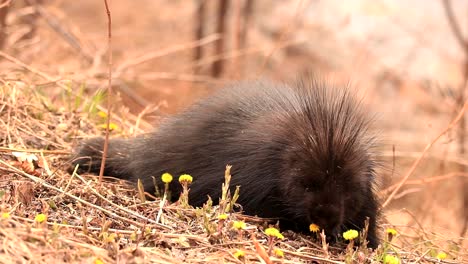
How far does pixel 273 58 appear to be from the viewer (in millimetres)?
9859

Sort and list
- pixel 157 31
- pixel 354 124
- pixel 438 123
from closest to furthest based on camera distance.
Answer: pixel 354 124 < pixel 438 123 < pixel 157 31

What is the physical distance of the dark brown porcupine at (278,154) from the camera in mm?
3283

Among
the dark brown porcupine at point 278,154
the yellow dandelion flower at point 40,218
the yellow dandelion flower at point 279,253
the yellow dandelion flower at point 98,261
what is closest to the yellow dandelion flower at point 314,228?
the dark brown porcupine at point 278,154

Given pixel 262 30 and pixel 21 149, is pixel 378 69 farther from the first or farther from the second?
pixel 21 149

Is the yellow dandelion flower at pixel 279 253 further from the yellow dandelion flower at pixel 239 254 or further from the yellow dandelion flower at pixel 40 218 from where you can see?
the yellow dandelion flower at pixel 40 218

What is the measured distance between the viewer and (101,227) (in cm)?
282

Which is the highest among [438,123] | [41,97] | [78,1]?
[78,1]

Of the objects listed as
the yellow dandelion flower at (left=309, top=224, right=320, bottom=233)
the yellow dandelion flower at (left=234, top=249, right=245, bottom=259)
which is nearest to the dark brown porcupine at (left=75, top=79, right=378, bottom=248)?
the yellow dandelion flower at (left=309, top=224, right=320, bottom=233)

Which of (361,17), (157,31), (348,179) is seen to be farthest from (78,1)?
(348,179)

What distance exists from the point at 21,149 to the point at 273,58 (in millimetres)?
6611

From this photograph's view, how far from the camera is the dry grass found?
2.54 meters

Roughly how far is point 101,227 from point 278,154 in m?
1.03

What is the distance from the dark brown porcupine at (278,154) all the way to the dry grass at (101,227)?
0.51 ft

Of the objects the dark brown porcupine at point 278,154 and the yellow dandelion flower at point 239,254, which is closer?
the yellow dandelion flower at point 239,254
